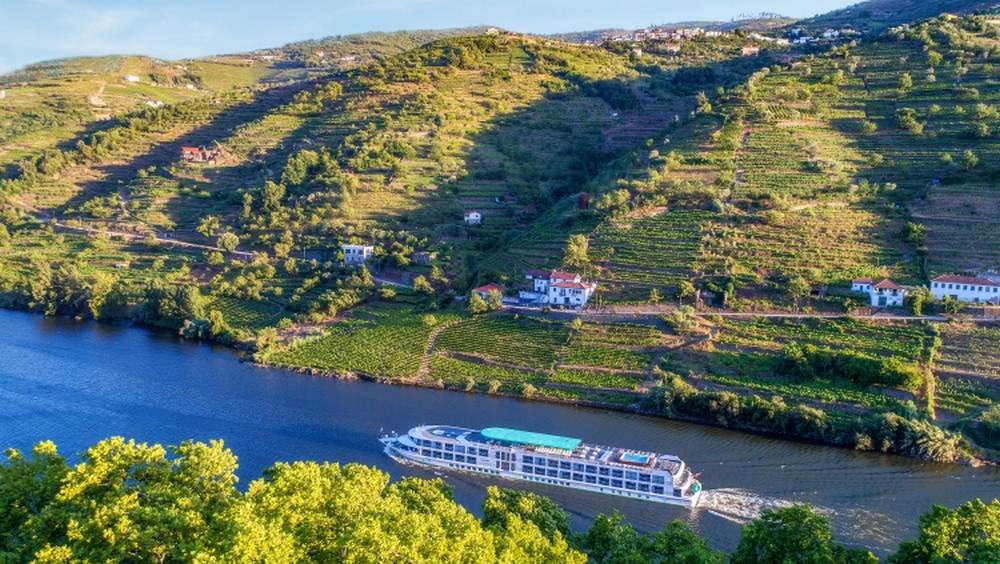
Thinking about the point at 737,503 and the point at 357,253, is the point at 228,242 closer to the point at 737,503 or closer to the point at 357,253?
the point at 357,253

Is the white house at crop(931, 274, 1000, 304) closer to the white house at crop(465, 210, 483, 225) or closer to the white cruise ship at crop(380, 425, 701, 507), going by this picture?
the white cruise ship at crop(380, 425, 701, 507)

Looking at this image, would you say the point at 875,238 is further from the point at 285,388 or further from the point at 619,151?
the point at 285,388

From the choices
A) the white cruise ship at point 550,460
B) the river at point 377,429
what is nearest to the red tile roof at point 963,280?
the river at point 377,429

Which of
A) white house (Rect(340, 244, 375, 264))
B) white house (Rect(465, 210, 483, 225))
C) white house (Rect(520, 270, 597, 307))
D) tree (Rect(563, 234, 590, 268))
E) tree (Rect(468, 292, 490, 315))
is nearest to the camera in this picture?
white house (Rect(520, 270, 597, 307))

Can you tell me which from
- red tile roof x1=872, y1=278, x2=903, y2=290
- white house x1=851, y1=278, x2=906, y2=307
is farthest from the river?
red tile roof x1=872, y1=278, x2=903, y2=290

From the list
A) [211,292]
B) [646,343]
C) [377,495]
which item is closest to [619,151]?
[646,343]

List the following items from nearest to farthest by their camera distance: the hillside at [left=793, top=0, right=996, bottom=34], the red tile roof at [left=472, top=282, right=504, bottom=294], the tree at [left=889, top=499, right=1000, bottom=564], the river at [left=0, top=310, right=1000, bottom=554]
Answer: the tree at [left=889, top=499, right=1000, bottom=564], the river at [left=0, top=310, right=1000, bottom=554], the red tile roof at [left=472, top=282, right=504, bottom=294], the hillside at [left=793, top=0, right=996, bottom=34]
